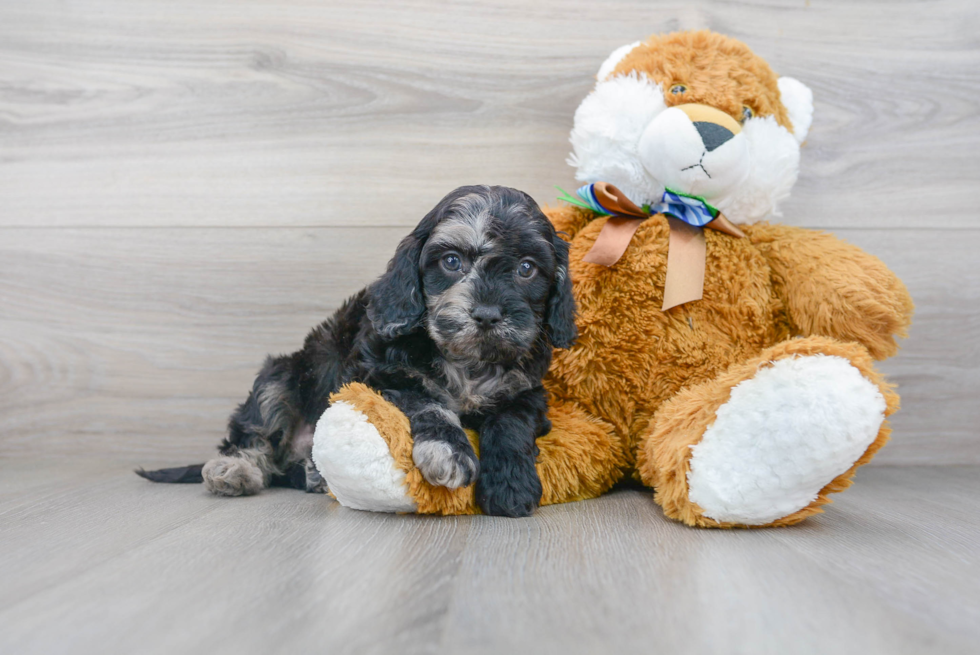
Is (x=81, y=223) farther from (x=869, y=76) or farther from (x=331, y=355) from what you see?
(x=869, y=76)

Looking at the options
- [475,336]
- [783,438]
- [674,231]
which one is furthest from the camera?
[674,231]

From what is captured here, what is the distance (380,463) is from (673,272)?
2.88ft

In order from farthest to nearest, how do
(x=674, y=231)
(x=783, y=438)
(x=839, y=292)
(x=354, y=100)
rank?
(x=354, y=100) < (x=674, y=231) < (x=839, y=292) < (x=783, y=438)

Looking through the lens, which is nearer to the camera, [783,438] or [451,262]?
[783,438]

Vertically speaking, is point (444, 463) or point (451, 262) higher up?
point (451, 262)

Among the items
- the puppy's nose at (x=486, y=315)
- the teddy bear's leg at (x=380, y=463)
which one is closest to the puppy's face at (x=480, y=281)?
the puppy's nose at (x=486, y=315)

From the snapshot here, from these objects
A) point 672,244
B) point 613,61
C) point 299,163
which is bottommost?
point 672,244

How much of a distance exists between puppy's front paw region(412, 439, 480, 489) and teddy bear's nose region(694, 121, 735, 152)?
973 mm

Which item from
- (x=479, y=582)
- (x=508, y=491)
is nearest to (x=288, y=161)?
(x=508, y=491)

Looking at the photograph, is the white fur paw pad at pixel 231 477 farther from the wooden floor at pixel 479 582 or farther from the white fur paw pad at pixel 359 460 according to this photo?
the white fur paw pad at pixel 359 460

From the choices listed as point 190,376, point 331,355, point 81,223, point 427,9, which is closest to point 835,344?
point 331,355

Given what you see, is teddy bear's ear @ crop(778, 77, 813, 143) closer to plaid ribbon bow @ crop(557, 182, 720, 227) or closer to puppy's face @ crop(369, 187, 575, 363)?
plaid ribbon bow @ crop(557, 182, 720, 227)

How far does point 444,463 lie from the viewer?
1.45 metres

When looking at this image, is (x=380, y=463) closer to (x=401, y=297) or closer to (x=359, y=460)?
(x=359, y=460)
